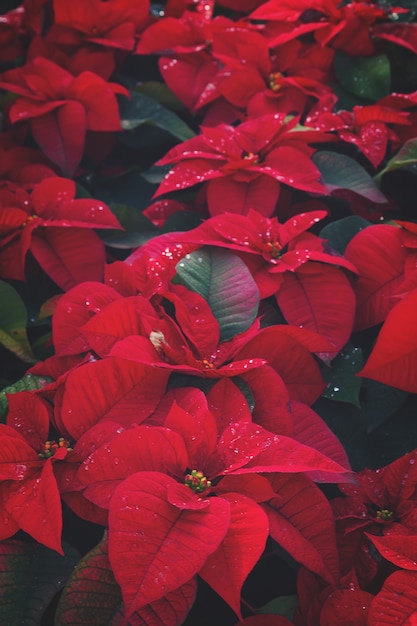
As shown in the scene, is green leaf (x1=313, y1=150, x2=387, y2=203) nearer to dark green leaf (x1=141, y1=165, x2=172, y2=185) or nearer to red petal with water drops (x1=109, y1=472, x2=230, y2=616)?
dark green leaf (x1=141, y1=165, x2=172, y2=185)

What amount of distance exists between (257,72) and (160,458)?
0.65 meters

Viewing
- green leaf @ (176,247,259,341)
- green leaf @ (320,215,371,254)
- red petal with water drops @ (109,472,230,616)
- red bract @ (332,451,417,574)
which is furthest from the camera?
green leaf @ (320,215,371,254)

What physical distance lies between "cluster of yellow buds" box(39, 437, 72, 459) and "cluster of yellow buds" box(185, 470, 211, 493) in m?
0.12

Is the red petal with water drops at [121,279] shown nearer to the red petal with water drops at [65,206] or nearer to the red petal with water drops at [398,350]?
the red petal with water drops at [65,206]

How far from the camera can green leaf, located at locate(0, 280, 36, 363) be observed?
74cm

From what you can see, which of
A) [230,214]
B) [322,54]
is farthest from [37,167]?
[322,54]

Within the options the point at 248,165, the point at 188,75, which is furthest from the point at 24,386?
the point at 188,75

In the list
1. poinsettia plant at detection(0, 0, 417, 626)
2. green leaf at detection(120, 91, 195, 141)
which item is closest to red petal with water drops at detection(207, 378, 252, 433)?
poinsettia plant at detection(0, 0, 417, 626)

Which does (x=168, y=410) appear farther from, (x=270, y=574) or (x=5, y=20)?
(x=5, y=20)

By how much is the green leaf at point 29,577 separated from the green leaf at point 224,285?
25cm

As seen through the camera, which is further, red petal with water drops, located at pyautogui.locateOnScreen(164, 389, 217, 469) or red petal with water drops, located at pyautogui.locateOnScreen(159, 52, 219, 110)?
red petal with water drops, located at pyautogui.locateOnScreen(159, 52, 219, 110)

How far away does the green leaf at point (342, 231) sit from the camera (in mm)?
773

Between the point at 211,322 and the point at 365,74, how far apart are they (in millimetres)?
541

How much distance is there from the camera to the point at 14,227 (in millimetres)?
796
